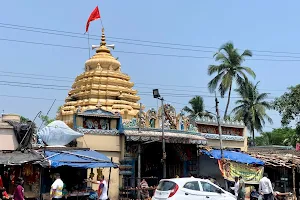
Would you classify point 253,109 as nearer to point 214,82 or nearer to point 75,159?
point 214,82

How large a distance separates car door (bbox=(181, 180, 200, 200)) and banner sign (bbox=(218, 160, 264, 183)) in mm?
8403

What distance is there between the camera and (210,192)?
1481 cm

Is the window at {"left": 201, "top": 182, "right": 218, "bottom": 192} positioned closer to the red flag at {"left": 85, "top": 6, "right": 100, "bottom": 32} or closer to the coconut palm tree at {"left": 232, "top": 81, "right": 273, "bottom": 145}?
the red flag at {"left": 85, "top": 6, "right": 100, "bottom": 32}

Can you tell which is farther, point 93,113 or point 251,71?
point 251,71

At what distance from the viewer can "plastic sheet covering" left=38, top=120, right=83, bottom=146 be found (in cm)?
1983

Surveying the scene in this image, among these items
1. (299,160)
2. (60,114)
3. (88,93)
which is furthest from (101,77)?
A: (299,160)

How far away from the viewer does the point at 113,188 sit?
69.1 ft

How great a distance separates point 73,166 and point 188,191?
16.8 feet

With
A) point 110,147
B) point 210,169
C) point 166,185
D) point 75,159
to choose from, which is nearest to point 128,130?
point 110,147

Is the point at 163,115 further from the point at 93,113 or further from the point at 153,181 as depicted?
the point at 153,181

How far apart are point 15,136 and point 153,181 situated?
10.3m

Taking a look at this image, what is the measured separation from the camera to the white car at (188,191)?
14.3m

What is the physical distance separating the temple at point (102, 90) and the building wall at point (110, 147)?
3474mm

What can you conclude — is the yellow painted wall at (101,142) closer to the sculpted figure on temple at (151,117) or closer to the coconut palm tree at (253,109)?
the sculpted figure on temple at (151,117)
